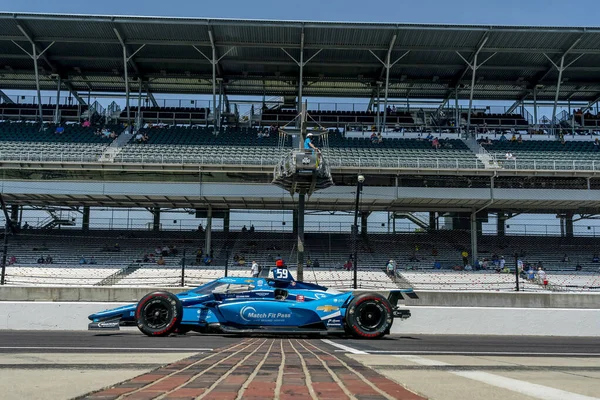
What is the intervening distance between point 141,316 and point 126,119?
2681 cm

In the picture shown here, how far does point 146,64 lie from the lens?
33938mm

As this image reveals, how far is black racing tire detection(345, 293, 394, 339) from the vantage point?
10461 millimetres

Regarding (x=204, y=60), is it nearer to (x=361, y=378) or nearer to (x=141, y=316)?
(x=141, y=316)

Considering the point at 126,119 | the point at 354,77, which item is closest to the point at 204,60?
the point at 126,119

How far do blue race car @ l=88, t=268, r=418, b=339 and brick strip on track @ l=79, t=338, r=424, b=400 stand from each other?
5492 millimetres

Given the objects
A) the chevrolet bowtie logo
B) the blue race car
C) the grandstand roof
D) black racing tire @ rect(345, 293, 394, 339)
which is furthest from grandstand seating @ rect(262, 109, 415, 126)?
black racing tire @ rect(345, 293, 394, 339)

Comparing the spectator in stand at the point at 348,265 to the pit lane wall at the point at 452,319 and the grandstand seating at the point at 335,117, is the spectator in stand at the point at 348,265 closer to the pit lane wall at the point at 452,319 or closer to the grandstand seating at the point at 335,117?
the pit lane wall at the point at 452,319

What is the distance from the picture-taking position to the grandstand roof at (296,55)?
98.0 ft

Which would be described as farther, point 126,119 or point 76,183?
point 126,119

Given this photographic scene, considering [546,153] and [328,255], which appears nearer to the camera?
→ [328,255]

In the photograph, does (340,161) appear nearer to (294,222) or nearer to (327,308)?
(294,222)

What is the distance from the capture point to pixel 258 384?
12.1ft

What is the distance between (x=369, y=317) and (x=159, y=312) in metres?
3.80

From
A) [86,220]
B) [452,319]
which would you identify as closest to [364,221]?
[86,220]
